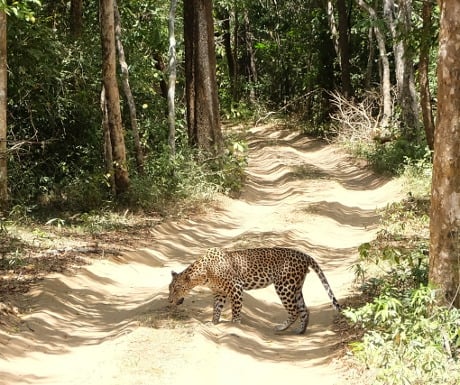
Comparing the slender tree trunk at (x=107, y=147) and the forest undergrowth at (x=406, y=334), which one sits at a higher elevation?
the slender tree trunk at (x=107, y=147)

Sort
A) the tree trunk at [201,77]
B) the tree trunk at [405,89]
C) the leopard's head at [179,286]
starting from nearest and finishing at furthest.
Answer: the leopard's head at [179,286]
the tree trunk at [201,77]
the tree trunk at [405,89]

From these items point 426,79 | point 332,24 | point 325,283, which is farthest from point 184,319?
point 332,24

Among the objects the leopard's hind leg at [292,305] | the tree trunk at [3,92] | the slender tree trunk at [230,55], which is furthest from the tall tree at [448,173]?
the slender tree trunk at [230,55]

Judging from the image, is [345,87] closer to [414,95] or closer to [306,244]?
[414,95]

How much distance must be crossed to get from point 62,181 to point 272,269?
9.28m

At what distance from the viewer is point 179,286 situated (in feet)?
31.5

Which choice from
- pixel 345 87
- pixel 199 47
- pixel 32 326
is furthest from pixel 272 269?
pixel 345 87

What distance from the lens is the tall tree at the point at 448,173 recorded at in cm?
766

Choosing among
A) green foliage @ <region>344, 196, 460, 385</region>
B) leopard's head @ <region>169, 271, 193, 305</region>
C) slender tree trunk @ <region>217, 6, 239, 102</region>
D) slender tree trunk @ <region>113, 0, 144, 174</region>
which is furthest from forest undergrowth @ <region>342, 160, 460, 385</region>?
slender tree trunk @ <region>217, 6, 239, 102</region>

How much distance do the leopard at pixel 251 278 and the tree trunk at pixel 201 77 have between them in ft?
37.1

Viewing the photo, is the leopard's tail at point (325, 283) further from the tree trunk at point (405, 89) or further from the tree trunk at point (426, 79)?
the tree trunk at point (405, 89)

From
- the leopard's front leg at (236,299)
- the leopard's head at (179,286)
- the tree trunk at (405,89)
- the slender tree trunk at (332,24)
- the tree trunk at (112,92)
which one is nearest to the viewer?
the leopard's front leg at (236,299)

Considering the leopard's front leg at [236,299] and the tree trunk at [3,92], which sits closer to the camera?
the leopard's front leg at [236,299]

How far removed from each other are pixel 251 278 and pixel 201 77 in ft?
39.1
